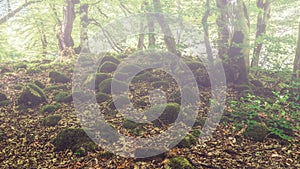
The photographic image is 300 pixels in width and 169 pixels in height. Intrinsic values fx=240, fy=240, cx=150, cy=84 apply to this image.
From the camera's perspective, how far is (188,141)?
260 inches

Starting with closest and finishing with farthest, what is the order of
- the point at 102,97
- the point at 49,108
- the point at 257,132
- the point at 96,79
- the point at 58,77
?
1. the point at 257,132
2. the point at 49,108
3. the point at 102,97
4. the point at 96,79
5. the point at 58,77

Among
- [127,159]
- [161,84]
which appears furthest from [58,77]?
[127,159]

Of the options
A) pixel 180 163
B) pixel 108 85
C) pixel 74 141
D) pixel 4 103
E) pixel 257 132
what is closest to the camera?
pixel 180 163

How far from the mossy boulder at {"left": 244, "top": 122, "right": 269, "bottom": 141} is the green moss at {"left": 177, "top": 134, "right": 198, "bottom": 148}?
1.63 metres

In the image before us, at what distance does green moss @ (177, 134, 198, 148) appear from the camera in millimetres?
6430

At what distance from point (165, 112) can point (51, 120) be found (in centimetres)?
372

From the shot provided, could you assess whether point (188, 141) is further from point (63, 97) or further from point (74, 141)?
point (63, 97)

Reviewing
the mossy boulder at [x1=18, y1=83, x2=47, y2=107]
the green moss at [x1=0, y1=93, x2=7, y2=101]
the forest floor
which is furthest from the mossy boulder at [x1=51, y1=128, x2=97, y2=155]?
the green moss at [x1=0, y1=93, x2=7, y2=101]

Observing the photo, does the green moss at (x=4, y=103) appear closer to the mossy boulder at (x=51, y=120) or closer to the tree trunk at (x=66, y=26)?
the mossy boulder at (x=51, y=120)

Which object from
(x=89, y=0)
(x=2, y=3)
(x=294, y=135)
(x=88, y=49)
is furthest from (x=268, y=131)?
(x=2, y=3)

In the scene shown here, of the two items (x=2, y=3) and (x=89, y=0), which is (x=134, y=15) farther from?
(x=2, y=3)

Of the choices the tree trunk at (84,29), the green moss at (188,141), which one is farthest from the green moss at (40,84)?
the green moss at (188,141)

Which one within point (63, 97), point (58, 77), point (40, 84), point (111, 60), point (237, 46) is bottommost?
point (63, 97)

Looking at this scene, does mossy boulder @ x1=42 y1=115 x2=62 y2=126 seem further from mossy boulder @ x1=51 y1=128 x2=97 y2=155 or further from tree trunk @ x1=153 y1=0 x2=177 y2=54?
tree trunk @ x1=153 y1=0 x2=177 y2=54
